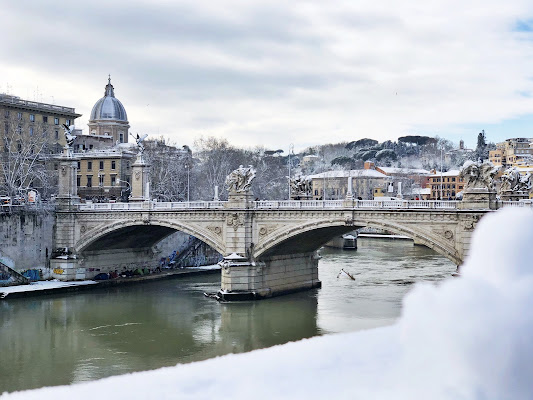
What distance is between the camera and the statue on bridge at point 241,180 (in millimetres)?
38719

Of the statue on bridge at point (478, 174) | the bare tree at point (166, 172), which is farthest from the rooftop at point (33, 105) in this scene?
the statue on bridge at point (478, 174)

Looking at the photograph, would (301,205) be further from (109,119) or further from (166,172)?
(109,119)

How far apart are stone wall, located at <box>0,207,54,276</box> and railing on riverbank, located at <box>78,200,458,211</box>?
2.51 metres

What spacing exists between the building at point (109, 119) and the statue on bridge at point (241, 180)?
5300 cm

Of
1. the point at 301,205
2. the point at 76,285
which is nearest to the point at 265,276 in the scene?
the point at 301,205

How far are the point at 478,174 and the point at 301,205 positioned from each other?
9546mm

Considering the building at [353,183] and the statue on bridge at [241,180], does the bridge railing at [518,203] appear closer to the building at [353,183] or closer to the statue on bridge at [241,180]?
the statue on bridge at [241,180]

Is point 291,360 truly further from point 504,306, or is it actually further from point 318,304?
point 318,304

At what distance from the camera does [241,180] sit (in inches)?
1529

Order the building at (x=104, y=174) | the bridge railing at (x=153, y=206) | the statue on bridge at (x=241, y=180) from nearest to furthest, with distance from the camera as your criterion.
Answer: the statue on bridge at (x=241, y=180), the bridge railing at (x=153, y=206), the building at (x=104, y=174)

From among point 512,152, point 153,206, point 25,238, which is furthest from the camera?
point 512,152

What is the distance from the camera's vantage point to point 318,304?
124 ft

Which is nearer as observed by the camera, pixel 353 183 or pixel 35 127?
pixel 35 127

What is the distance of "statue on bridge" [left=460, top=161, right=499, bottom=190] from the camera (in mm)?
30828
